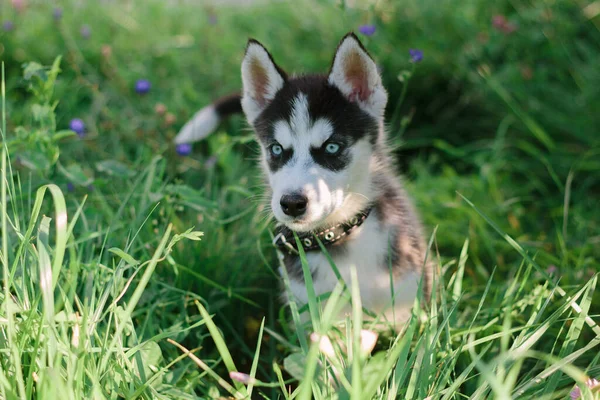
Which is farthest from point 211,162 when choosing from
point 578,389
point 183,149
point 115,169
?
point 578,389

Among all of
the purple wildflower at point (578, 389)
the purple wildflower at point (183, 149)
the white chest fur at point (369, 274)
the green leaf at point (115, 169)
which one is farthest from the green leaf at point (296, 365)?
the purple wildflower at point (183, 149)

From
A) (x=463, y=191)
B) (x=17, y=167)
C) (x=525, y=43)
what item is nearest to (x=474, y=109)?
(x=525, y=43)

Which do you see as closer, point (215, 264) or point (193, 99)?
point (215, 264)

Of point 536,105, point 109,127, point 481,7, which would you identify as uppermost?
point 481,7

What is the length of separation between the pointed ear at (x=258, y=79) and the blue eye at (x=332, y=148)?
44 centimetres

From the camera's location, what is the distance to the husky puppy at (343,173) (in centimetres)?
275

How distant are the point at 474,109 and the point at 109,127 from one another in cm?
305

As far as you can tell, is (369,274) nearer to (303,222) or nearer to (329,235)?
(329,235)

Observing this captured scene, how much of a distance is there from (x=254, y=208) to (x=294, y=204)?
1.27m

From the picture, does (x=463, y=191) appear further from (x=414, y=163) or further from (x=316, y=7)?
(x=316, y=7)

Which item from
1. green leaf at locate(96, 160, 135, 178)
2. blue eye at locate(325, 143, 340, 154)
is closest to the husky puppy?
blue eye at locate(325, 143, 340, 154)

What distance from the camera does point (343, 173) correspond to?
9.02ft

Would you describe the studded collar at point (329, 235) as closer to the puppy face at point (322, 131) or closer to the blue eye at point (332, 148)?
the puppy face at point (322, 131)

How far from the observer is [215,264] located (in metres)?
3.20
